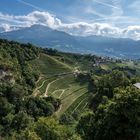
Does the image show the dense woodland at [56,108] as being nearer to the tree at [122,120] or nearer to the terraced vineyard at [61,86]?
the tree at [122,120]

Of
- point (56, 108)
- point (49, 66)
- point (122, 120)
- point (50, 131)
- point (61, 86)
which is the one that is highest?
point (122, 120)

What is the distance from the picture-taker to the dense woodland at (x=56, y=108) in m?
50.3

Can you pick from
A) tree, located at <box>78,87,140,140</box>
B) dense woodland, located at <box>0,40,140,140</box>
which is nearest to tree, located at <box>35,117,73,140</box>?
dense woodland, located at <box>0,40,140,140</box>

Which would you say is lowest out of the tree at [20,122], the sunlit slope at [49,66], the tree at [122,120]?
the tree at [20,122]

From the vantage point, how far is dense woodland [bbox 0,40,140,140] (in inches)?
1981

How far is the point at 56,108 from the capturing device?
136750 mm

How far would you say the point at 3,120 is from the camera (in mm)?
110250

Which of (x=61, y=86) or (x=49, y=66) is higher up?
(x=49, y=66)

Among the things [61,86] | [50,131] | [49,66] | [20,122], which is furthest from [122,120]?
[49,66]

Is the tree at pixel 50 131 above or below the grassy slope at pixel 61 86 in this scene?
above

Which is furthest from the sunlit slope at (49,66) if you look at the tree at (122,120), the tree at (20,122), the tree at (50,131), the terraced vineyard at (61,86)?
the tree at (122,120)

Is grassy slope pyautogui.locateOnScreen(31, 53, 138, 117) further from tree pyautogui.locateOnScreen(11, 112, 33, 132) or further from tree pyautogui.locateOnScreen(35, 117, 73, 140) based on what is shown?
tree pyautogui.locateOnScreen(35, 117, 73, 140)

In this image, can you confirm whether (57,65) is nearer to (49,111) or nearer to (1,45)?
(1,45)

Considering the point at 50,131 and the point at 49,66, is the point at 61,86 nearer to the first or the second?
the point at 49,66
